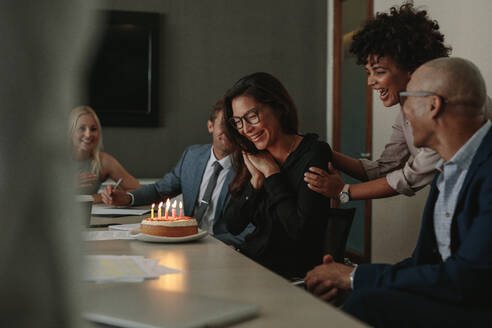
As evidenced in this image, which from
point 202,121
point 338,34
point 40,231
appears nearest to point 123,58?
point 202,121

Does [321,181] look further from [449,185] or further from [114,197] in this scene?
[114,197]

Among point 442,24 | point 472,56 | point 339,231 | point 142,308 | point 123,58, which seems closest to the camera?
point 142,308

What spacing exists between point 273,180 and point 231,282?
86cm

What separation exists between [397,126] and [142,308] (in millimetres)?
2133

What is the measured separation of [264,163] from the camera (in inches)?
79.0

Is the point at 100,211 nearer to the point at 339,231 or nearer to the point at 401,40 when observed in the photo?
the point at 339,231

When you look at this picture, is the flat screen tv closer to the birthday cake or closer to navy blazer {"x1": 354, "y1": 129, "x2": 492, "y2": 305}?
the birthday cake

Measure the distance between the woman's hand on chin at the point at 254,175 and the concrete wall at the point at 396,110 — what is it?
1.57m

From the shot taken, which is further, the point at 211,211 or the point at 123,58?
the point at 123,58

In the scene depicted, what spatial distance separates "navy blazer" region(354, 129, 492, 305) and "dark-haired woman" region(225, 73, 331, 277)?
0.56 meters

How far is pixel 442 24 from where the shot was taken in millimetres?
3309

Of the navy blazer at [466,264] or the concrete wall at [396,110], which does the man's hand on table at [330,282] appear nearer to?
the navy blazer at [466,264]

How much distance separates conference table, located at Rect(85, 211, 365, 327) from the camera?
808mm

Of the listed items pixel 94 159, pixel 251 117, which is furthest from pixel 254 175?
pixel 94 159
